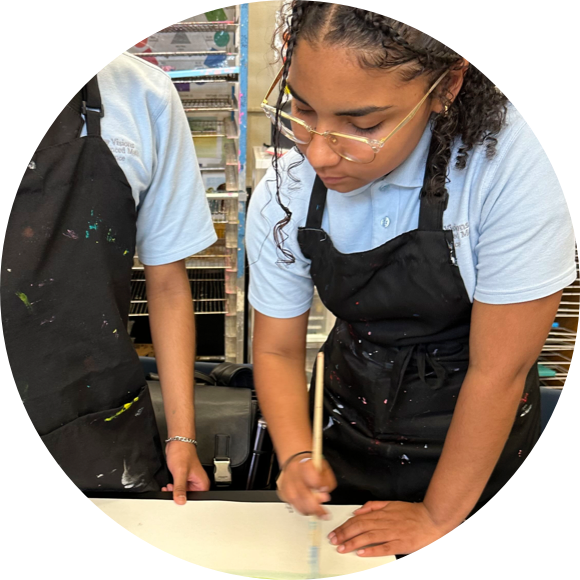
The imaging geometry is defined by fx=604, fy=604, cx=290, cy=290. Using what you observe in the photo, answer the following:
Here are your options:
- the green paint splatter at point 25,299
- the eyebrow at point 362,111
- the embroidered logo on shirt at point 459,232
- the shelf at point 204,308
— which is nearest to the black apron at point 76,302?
the green paint splatter at point 25,299

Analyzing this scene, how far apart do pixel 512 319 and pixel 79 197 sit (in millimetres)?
759

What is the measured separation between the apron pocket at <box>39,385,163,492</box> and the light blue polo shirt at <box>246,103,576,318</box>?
0.33m

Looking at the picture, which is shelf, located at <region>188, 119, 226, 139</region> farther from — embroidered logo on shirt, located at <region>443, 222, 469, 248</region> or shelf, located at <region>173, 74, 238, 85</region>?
embroidered logo on shirt, located at <region>443, 222, 469, 248</region>

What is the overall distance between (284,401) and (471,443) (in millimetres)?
346

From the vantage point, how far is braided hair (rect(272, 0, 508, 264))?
78 centimetres

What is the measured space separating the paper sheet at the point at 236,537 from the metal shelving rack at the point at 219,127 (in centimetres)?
175

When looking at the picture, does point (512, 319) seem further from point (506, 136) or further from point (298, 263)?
point (298, 263)

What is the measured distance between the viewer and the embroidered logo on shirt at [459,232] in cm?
95

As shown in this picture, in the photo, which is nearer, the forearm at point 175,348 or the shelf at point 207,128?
the forearm at point 175,348

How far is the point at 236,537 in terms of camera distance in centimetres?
102

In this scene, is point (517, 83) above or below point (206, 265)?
above

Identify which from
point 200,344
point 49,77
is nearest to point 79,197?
point 49,77

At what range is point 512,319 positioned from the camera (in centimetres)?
89

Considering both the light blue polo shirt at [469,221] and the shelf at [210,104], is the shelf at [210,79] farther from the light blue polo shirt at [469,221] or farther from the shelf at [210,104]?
the light blue polo shirt at [469,221]
